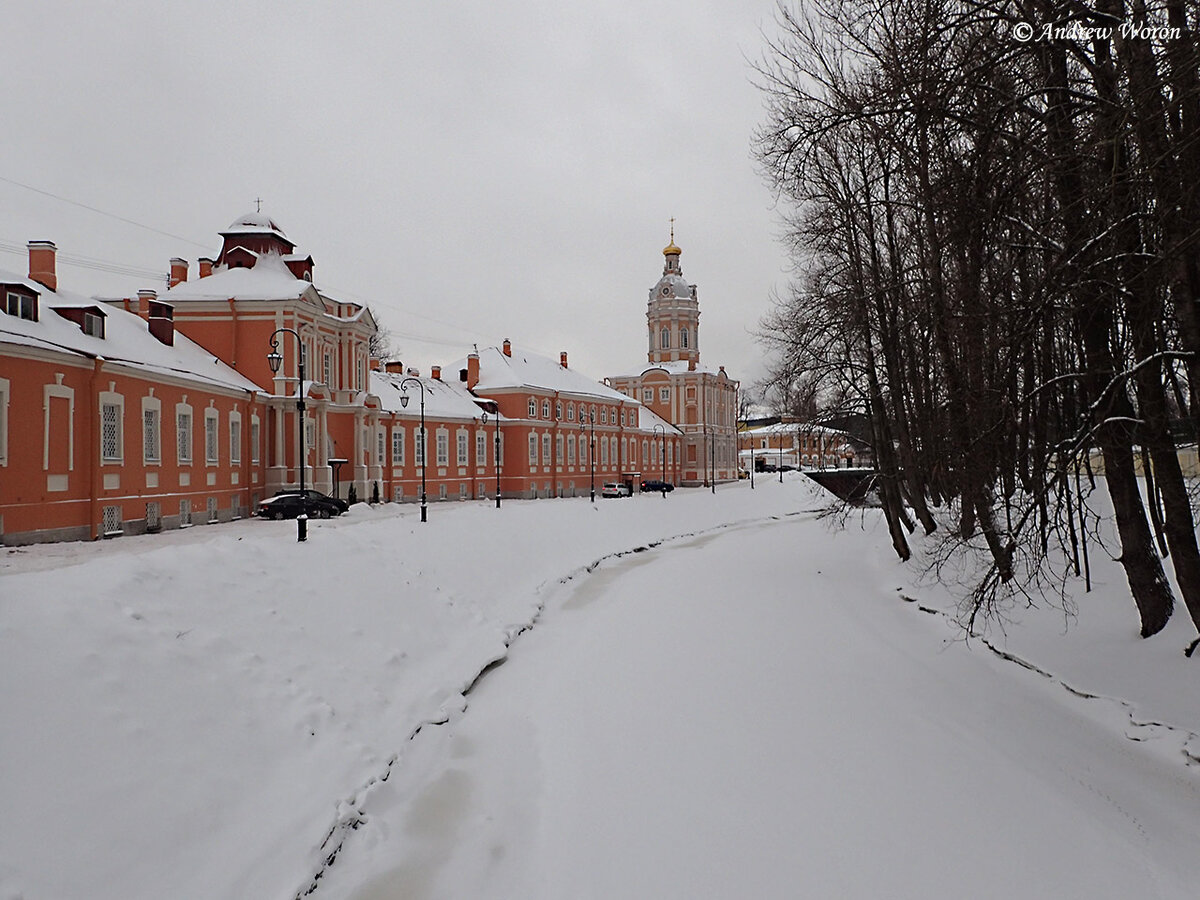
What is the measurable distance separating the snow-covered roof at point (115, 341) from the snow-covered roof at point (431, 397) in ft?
38.9

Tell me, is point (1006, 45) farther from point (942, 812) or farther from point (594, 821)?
point (594, 821)

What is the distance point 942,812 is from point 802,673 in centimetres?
498

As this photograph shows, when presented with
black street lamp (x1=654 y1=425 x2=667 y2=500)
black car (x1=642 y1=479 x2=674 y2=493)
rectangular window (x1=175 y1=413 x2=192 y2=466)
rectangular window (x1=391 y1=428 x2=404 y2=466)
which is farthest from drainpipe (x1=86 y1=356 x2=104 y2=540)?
black street lamp (x1=654 y1=425 x2=667 y2=500)

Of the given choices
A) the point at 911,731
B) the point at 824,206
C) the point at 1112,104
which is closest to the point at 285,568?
the point at 911,731

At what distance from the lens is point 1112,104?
7121mm

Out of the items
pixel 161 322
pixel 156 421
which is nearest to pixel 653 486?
pixel 161 322

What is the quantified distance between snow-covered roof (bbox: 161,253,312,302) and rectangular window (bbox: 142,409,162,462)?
32.0 feet

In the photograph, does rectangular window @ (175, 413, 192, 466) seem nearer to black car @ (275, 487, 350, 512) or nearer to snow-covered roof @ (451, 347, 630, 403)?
black car @ (275, 487, 350, 512)

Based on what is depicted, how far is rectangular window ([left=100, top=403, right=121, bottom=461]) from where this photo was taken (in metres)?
22.5

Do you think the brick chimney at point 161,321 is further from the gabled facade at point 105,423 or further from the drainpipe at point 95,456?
the drainpipe at point 95,456

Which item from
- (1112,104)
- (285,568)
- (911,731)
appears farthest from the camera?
(285,568)

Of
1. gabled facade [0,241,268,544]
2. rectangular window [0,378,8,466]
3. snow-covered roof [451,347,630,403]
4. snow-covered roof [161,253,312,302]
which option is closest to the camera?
rectangular window [0,378,8,466]

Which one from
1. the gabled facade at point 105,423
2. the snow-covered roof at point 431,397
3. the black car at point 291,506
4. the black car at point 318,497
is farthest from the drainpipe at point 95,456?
the snow-covered roof at point 431,397

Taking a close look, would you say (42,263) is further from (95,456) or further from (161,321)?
(95,456)
